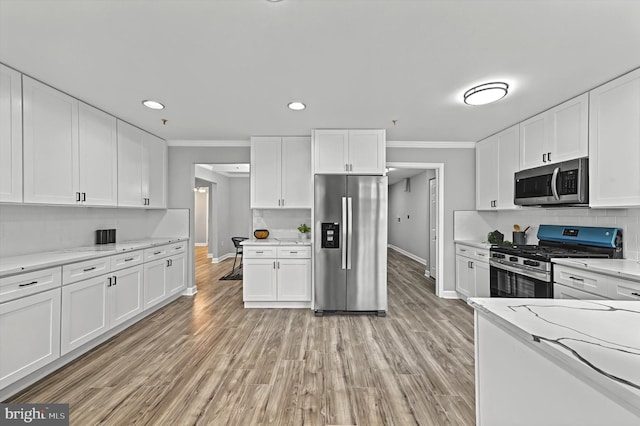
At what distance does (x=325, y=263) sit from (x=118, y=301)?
228 cm

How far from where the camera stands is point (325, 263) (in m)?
3.89

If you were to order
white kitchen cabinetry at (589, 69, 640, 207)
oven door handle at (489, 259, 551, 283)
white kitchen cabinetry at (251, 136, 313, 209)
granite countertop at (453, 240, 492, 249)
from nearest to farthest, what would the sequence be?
white kitchen cabinetry at (589, 69, 640, 207) < oven door handle at (489, 259, 551, 283) < granite countertop at (453, 240, 492, 249) < white kitchen cabinetry at (251, 136, 313, 209)

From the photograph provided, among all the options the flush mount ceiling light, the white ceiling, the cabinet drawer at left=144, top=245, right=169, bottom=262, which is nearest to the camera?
the white ceiling

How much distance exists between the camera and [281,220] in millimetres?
4746

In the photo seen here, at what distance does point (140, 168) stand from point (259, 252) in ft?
6.34

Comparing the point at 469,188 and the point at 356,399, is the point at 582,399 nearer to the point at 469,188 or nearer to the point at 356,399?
the point at 356,399

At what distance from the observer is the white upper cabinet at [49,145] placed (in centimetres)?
252

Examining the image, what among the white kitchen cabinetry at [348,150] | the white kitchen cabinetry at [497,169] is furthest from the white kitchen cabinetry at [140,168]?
the white kitchen cabinetry at [497,169]

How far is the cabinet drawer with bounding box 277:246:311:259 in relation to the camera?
411 centimetres

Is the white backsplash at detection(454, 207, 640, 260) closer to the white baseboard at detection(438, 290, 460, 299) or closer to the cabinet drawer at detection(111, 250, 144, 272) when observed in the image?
the white baseboard at detection(438, 290, 460, 299)

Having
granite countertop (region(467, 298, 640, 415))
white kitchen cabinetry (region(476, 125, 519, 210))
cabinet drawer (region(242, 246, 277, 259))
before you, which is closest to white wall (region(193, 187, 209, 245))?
cabinet drawer (region(242, 246, 277, 259))

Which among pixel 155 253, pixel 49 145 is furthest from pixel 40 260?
pixel 155 253

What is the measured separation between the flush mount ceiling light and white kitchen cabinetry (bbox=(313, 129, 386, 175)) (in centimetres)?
133

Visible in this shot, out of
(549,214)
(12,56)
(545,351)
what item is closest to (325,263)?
(549,214)
